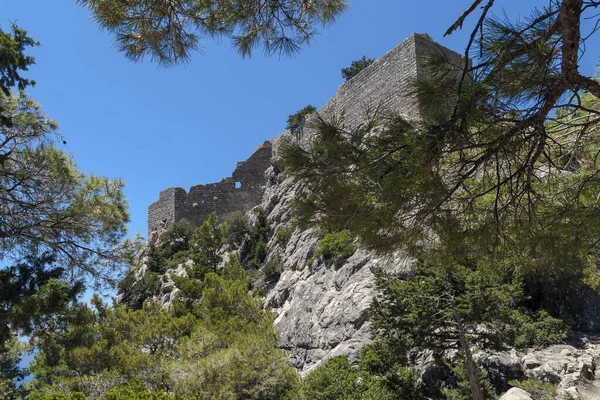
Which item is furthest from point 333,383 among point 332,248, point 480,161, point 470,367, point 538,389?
point 480,161

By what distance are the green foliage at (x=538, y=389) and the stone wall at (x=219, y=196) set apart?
1608 cm

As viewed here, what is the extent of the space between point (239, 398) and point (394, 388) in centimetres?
232

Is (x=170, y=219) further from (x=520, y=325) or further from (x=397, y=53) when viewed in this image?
(x=520, y=325)

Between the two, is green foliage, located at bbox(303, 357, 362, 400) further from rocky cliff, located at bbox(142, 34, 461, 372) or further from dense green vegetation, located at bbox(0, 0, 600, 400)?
rocky cliff, located at bbox(142, 34, 461, 372)

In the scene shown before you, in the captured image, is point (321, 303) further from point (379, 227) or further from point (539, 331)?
point (379, 227)

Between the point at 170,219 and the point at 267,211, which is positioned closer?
the point at 267,211

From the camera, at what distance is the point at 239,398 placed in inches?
300

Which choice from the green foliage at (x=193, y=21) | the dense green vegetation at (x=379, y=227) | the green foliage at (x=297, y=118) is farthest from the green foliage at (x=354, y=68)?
the green foliage at (x=193, y=21)

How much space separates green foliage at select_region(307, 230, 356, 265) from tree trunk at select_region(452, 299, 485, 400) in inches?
167

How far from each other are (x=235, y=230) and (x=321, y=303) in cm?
818

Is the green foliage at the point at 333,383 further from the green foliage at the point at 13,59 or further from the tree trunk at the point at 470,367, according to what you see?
the green foliage at the point at 13,59

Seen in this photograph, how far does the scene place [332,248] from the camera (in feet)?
39.1

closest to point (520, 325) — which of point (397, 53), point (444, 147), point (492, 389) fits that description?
point (492, 389)

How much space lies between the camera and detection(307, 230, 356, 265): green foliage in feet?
37.9
